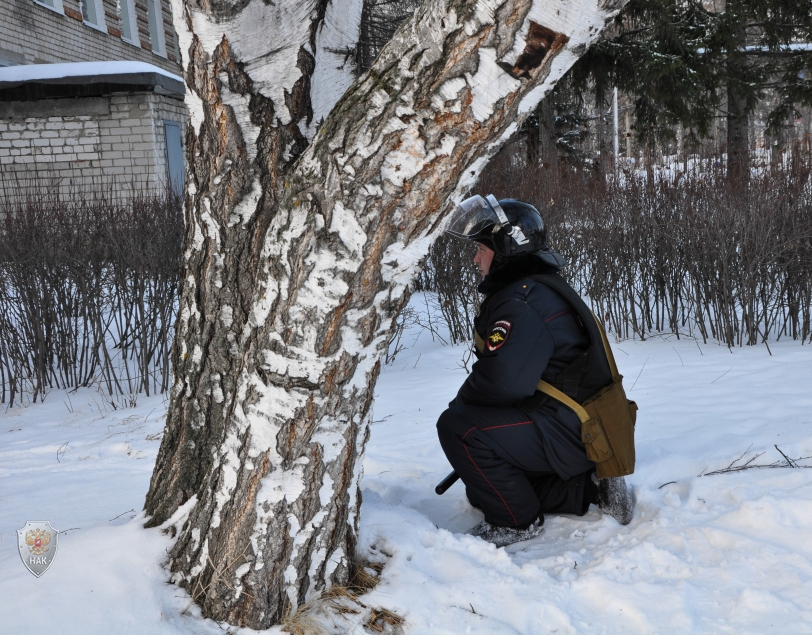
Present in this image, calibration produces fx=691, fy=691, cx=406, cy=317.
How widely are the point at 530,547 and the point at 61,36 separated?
1617cm

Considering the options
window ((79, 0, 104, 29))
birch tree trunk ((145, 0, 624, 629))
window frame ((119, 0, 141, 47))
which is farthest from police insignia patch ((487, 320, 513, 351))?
window frame ((119, 0, 141, 47))

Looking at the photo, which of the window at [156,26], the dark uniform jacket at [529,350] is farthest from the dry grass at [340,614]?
the window at [156,26]

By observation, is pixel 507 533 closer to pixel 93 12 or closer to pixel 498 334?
pixel 498 334

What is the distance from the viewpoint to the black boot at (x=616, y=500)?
2.70m

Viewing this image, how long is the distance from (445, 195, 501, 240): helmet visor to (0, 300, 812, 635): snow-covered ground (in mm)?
1088

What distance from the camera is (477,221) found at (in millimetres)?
2676

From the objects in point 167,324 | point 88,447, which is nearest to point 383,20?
point 167,324

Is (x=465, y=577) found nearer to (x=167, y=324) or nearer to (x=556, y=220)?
(x=167, y=324)

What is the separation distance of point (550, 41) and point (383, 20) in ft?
36.9

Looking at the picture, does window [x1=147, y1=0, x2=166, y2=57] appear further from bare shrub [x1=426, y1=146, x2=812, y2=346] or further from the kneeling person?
the kneeling person

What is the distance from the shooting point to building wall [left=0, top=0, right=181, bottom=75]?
13203 mm

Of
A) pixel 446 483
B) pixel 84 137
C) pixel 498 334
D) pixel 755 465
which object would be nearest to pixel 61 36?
pixel 84 137

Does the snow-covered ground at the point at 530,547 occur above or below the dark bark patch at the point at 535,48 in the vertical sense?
below

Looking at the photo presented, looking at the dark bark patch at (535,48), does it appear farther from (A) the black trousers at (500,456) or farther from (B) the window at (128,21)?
(B) the window at (128,21)
